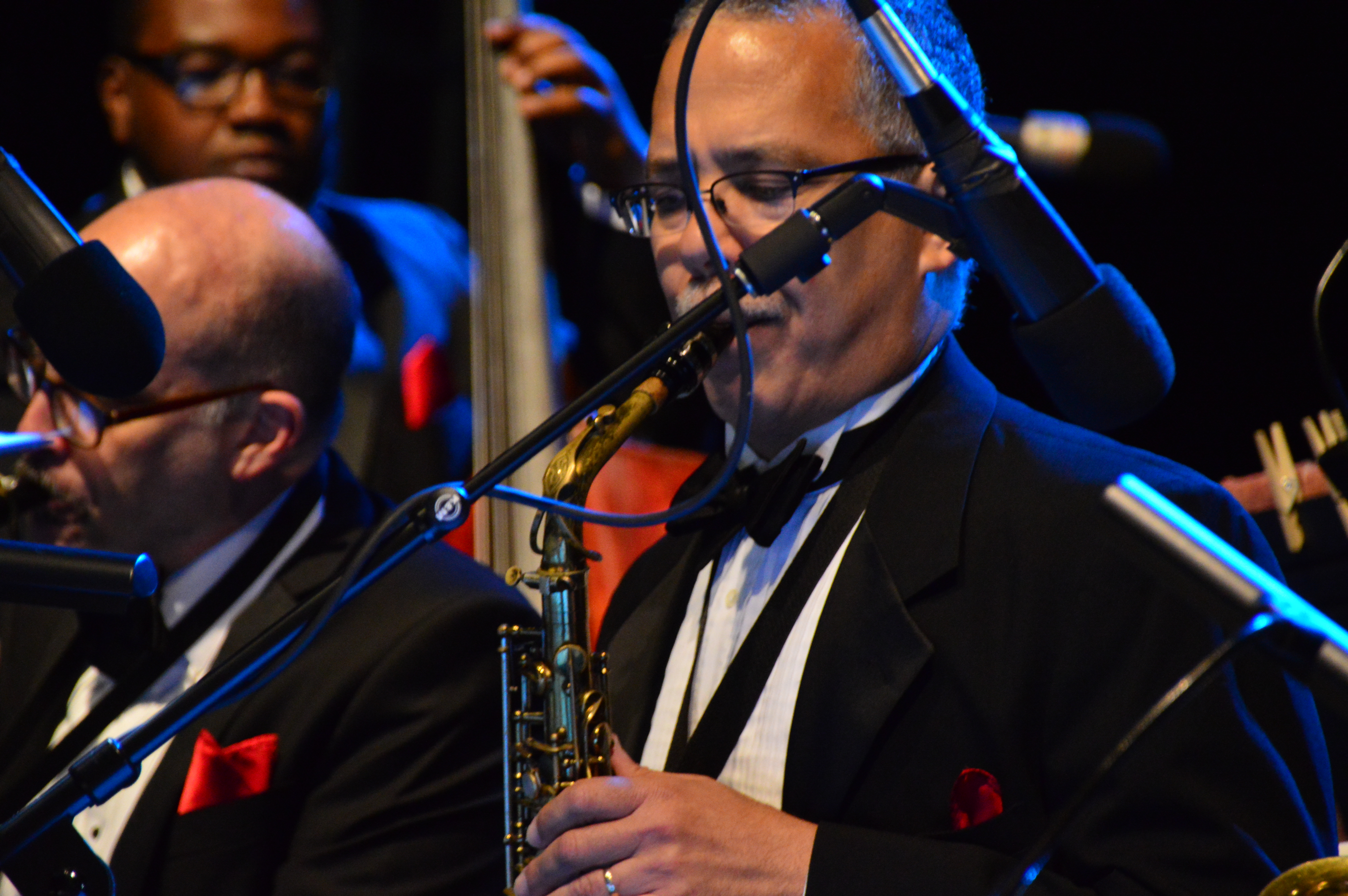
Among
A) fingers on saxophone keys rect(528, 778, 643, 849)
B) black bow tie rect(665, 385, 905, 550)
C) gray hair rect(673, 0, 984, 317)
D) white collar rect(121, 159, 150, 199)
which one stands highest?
white collar rect(121, 159, 150, 199)

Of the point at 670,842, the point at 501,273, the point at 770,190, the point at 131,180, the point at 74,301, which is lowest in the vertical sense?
the point at 670,842

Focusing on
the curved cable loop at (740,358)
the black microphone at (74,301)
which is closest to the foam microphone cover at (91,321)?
the black microphone at (74,301)

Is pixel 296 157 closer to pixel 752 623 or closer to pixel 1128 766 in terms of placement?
pixel 752 623

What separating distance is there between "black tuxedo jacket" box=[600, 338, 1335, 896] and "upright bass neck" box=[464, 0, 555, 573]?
1295 mm

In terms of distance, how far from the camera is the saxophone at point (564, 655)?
6.04 ft

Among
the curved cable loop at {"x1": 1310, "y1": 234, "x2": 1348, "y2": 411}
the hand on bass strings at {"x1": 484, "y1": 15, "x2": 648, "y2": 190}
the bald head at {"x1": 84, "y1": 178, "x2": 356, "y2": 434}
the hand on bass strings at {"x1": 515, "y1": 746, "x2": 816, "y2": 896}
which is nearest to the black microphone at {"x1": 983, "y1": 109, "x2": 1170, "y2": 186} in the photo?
the curved cable loop at {"x1": 1310, "y1": 234, "x2": 1348, "y2": 411}

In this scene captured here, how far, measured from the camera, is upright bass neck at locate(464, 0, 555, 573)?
124 inches

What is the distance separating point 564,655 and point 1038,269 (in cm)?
91

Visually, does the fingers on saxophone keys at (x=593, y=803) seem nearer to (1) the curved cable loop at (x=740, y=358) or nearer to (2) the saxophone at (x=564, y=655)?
(2) the saxophone at (x=564, y=655)

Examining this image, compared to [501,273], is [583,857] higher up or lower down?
lower down

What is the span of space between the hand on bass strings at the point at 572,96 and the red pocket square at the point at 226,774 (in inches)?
66.2

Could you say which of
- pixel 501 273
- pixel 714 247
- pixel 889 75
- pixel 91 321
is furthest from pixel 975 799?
pixel 501 273

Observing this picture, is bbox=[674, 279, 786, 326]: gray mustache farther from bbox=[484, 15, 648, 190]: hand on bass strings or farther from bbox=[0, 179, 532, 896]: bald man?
bbox=[484, 15, 648, 190]: hand on bass strings

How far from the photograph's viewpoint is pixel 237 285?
254cm
